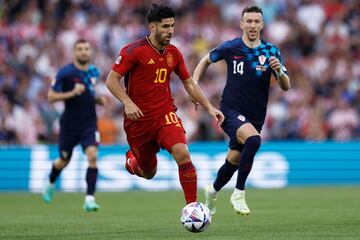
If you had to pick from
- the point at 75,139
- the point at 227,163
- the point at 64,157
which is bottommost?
the point at 64,157

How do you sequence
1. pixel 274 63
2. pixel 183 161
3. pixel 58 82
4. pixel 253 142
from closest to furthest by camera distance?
pixel 183 161 < pixel 274 63 < pixel 253 142 < pixel 58 82

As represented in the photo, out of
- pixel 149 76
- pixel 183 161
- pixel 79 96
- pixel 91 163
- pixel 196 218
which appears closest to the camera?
pixel 196 218

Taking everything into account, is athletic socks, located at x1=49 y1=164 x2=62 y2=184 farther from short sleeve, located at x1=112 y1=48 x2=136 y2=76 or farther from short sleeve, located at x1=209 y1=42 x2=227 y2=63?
short sleeve, located at x1=112 y1=48 x2=136 y2=76

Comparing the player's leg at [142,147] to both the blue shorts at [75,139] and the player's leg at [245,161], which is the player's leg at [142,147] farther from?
the blue shorts at [75,139]

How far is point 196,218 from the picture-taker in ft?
32.9

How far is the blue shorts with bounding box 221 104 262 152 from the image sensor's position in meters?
12.5

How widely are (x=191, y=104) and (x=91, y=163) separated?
9108 millimetres

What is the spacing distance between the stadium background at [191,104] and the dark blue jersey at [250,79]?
4.39 metres

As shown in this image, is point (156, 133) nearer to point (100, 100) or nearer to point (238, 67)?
point (238, 67)

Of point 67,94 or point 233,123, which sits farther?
point 67,94

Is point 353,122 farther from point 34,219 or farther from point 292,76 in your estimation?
point 34,219

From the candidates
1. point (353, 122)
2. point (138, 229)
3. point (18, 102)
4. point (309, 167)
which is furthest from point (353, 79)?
point (138, 229)

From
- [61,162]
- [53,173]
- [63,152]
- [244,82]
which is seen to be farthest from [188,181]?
[53,173]

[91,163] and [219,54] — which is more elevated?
[219,54]
